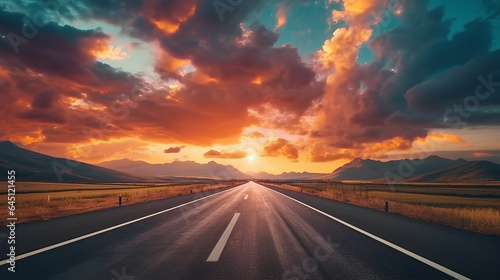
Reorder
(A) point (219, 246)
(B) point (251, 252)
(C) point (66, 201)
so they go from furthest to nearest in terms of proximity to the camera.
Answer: (C) point (66, 201) < (A) point (219, 246) < (B) point (251, 252)

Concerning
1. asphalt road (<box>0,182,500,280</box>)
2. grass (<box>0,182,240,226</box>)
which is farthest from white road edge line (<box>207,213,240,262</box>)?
grass (<box>0,182,240,226</box>)

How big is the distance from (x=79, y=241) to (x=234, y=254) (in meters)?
4.35

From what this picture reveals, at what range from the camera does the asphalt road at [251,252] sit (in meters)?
4.46

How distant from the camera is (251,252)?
572 centimetres

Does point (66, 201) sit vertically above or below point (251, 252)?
below

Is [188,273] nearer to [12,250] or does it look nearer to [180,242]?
[180,242]

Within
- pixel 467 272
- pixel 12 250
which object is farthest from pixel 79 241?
pixel 467 272

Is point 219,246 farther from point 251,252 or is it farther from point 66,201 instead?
point 66,201

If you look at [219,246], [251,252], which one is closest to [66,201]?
[219,246]

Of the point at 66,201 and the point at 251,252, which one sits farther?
the point at 66,201

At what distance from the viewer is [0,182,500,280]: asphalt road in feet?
14.6

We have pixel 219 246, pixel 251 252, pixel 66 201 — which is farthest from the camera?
pixel 66 201

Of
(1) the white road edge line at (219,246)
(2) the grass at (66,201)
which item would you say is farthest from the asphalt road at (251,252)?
(2) the grass at (66,201)

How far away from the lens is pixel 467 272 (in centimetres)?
457
